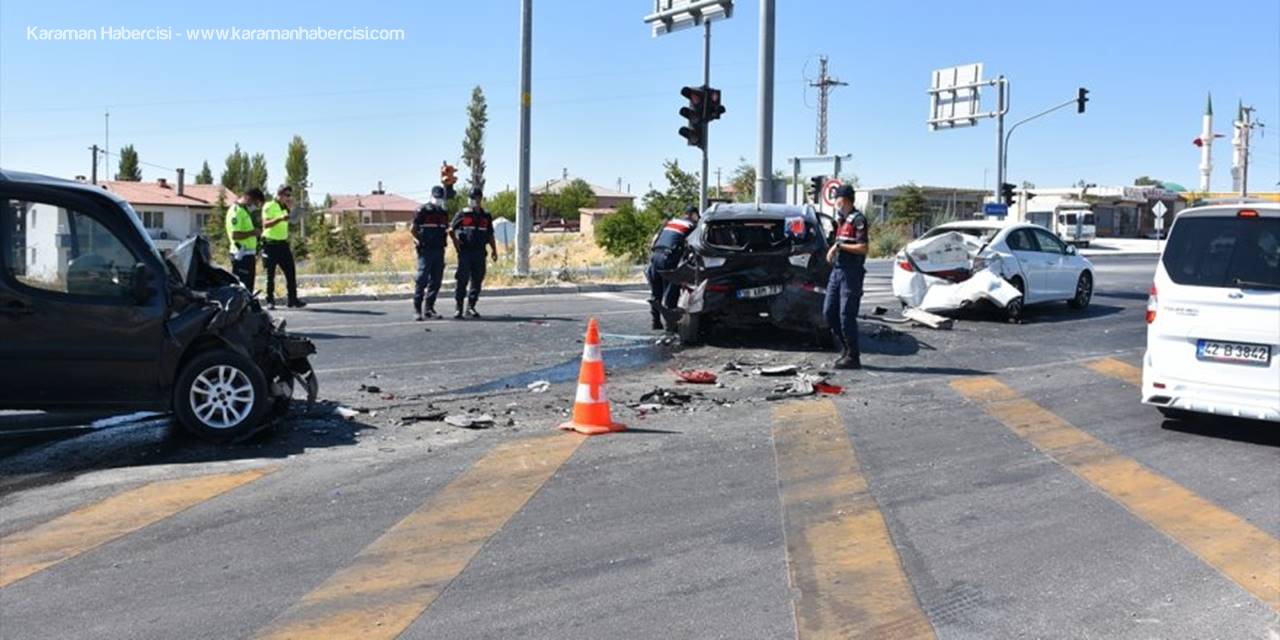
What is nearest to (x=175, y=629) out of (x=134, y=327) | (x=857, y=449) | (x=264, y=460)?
(x=264, y=460)

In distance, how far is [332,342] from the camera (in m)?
13.0

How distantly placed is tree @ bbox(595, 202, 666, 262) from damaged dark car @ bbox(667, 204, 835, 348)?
22346 mm

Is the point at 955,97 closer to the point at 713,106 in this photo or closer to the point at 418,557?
the point at 713,106

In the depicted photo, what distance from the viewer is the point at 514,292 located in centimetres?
2150

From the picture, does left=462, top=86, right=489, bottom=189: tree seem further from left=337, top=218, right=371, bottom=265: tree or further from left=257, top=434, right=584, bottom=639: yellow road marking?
left=257, top=434, right=584, bottom=639: yellow road marking

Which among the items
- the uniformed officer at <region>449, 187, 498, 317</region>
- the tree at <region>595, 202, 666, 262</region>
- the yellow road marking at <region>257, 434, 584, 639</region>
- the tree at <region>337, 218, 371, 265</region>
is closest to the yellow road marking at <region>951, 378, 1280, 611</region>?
the yellow road marking at <region>257, 434, 584, 639</region>

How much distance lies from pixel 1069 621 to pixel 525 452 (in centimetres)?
385

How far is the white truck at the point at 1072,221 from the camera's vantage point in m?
59.1

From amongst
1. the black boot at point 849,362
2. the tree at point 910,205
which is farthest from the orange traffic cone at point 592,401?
the tree at point 910,205

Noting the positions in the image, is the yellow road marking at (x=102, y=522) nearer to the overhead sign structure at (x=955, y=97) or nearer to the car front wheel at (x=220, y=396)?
the car front wheel at (x=220, y=396)

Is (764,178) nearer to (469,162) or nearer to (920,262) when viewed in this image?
(920,262)

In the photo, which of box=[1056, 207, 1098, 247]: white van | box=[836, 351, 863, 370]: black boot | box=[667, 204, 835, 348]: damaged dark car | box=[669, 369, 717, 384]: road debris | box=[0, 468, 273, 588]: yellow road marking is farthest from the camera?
box=[1056, 207, 1098, 247]: white van

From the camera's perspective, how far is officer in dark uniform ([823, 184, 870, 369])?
1088cm

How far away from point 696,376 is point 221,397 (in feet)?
14.8
